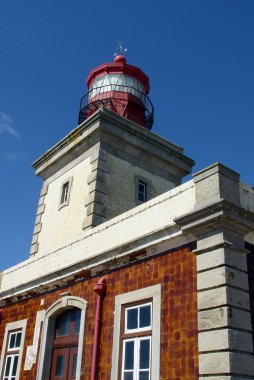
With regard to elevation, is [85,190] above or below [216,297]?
above

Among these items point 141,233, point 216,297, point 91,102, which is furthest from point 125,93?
point 216,297

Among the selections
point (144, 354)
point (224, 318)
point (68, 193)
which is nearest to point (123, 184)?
Result: point (68, 193)

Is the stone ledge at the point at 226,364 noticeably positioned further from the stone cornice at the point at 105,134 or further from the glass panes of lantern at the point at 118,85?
the glass panes of lantern at the point at 118,85

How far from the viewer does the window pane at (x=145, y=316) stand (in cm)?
793

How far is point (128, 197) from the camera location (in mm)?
13609

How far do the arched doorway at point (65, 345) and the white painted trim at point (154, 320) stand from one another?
1.52 metres

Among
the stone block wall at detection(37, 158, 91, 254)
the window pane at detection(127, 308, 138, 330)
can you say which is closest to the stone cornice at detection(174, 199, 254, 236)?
the window pane at detection(127, 308, 138, 330)

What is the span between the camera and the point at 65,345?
9.83 m

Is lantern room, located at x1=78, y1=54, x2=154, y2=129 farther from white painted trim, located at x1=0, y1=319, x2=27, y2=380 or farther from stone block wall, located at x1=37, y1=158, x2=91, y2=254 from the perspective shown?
white painted trim, located at x1=0, y1=319, x2=27, y2=380

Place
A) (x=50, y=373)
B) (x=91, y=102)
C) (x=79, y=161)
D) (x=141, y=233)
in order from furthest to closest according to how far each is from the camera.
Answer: (x=91, y=102) < (x=79, y=161) < (x=50, y=373) < (x=141, y=233)

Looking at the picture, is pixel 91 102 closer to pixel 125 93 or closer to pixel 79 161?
pixel 125 93

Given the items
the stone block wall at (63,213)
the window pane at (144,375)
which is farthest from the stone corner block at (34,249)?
the window pane at (144,375)

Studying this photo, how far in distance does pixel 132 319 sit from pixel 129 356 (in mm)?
627

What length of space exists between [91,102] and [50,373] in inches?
384
